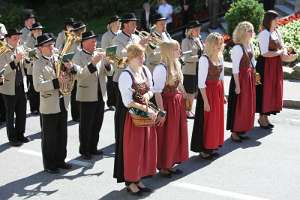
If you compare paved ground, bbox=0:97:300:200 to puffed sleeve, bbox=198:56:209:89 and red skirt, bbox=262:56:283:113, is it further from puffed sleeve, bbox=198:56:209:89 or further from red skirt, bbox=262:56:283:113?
puffed sleeve, bbox=198:56:209:89

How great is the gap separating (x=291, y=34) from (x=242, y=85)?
680 centimetres

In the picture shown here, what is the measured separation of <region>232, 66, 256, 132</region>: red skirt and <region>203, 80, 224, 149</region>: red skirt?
81 centimetres

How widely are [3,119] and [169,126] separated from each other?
4.65 meters

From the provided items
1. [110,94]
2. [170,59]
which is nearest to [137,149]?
[170,59]

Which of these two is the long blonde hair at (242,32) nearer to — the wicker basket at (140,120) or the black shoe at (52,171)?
the wicker basket at (140,120)

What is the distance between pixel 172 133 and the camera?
27.2 feet

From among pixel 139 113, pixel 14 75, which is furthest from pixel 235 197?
pixel 14 75

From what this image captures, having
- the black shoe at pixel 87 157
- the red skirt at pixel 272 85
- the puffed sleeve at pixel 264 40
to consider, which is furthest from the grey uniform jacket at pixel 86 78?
the red skirt at pixel 272 85

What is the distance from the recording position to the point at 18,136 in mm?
10391

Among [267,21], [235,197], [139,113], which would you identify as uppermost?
[267,21]

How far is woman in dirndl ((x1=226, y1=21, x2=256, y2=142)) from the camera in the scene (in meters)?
9.45

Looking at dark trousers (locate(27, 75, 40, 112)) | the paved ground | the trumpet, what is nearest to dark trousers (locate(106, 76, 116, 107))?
dark trousers (locate(27, 75, 40, 112))

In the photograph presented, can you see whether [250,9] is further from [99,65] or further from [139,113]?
[139,113]

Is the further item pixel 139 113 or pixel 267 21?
pixel 267 21
